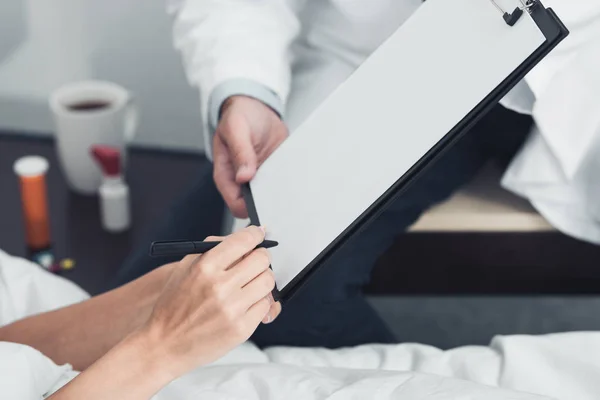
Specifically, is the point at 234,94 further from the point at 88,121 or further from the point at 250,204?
the point at 88,121

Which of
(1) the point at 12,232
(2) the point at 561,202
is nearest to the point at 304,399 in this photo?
(2) the point at 561,202

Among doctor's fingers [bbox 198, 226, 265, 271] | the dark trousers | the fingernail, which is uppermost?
doctor's fingers [bbox 198, 226, 265, 271]

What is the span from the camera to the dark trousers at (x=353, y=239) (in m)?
0.96

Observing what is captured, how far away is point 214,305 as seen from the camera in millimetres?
618

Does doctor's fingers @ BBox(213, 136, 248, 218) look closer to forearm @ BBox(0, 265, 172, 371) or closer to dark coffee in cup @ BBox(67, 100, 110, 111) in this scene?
forearm @ BBox(0, 265, 172, 371)

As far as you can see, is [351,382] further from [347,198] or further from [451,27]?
[451,27]

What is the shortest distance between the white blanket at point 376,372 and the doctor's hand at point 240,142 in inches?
7.0

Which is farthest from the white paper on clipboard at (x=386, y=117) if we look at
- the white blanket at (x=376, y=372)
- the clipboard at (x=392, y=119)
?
the white blanket at (x=376, y=372)

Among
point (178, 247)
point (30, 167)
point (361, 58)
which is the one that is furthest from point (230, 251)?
point (30, 167)

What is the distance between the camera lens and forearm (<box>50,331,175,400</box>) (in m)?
0.62

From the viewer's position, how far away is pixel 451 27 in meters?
0.72

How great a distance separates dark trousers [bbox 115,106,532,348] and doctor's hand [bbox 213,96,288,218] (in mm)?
147

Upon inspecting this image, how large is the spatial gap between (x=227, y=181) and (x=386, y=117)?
25 centimetres

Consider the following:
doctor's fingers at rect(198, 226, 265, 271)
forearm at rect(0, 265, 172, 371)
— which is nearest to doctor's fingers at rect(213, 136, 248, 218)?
forearm at rect(0, 265, 172, 371)
